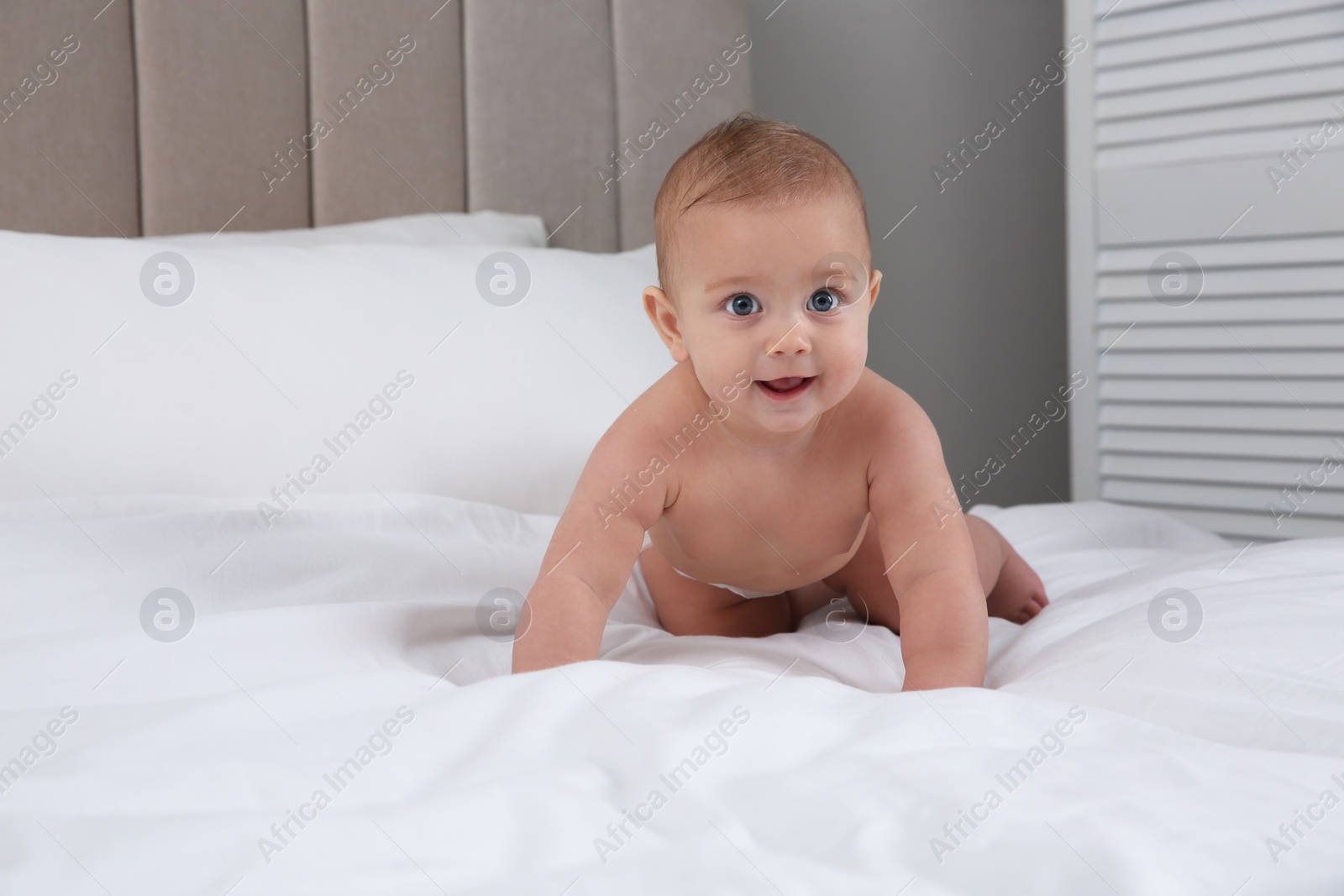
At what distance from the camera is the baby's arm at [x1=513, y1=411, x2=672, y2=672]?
76cm

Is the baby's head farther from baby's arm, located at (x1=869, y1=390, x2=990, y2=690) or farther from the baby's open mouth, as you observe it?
baby's arm, located at (x1=869, y1=390, x2=990, y2=690)

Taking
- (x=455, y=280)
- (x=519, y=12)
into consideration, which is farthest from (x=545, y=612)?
(x=519, y=12)

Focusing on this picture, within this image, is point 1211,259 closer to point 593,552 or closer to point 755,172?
point 755,172

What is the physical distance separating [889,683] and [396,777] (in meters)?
0.45

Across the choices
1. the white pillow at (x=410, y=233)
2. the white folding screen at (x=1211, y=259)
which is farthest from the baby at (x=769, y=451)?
the white folding screen at (x=1211, y=259)

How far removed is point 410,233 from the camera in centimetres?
147

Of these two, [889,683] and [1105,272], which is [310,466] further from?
[1105,272]

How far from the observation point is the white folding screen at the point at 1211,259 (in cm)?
166

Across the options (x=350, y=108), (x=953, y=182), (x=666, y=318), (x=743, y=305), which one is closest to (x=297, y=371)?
(x=666, y=318)

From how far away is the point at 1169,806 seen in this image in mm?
438

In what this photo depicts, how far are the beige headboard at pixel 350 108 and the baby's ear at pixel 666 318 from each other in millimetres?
845

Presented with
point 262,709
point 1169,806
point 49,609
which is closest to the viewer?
point 1169,806

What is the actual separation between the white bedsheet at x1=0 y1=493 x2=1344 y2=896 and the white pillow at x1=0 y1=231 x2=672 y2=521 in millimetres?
153

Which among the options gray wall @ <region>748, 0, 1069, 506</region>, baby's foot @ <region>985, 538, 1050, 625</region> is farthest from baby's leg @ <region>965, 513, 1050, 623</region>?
gray wall @ <region>748, 0, 1069, 506</region>
